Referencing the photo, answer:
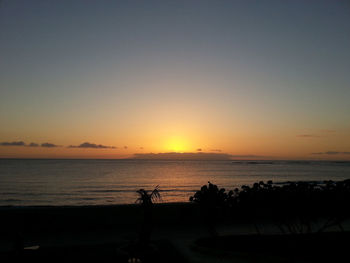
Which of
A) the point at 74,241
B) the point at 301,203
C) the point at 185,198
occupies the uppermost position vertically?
the point at 301,203

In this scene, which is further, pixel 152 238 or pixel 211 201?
pixel 152 238

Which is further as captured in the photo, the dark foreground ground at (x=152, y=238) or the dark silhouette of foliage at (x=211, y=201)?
the dark silhouette of foliage at (x=211, y=201)

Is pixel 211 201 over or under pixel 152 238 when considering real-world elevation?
over

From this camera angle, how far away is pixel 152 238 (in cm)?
744

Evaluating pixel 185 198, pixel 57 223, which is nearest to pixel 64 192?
pixel 185 198

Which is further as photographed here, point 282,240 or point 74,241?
point 74,241

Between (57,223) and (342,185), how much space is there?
256 inches

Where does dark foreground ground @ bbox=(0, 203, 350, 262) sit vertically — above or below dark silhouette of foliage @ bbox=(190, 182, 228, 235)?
below

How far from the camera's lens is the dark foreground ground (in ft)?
18.4

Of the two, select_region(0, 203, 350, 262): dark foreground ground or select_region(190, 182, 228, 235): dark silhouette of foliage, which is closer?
select_region(0, 203, 350, 262): dark foreground ground

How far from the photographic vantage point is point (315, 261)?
5590mm

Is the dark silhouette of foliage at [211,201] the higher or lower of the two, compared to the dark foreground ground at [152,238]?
higher

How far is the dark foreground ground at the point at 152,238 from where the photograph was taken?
5605 mm

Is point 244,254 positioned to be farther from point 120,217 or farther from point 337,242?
point 120,217
